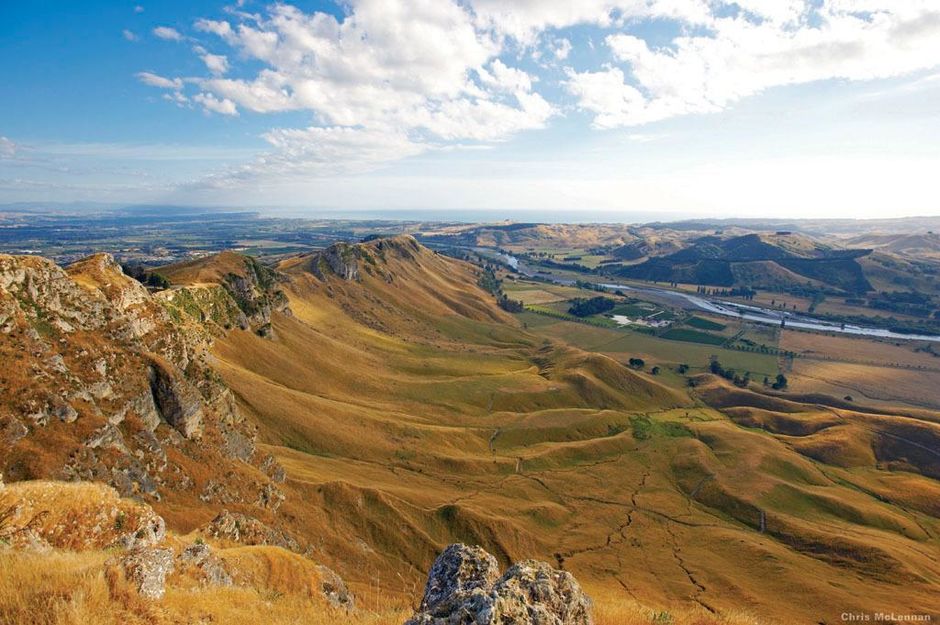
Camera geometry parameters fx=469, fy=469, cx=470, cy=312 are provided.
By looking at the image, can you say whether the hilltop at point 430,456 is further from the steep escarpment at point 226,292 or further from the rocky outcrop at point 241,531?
A: the steep escarpment at point 226,292

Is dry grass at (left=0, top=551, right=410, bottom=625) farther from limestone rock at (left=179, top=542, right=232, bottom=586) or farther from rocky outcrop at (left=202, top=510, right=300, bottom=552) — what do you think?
rocky outcrop at (left=202, top=510, right=300, bottom=552)

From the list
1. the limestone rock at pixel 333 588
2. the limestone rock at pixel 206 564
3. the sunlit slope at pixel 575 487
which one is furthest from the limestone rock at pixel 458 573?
the sunlit slope at pixel 575 487

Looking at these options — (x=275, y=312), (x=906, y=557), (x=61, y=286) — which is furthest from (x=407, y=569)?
(x=275, y=312)

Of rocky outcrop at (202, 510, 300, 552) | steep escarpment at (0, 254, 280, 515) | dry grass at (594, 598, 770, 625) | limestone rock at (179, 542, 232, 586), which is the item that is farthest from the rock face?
steep escarpment at (0, 254, 280, 515)

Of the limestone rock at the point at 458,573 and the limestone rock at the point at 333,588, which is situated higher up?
the limestone rock at the point at 458,573

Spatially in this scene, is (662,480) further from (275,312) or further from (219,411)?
(275,312)

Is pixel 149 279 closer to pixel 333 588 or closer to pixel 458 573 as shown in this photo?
pixel 333 588

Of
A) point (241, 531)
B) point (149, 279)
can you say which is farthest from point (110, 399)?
point (149, 279)
